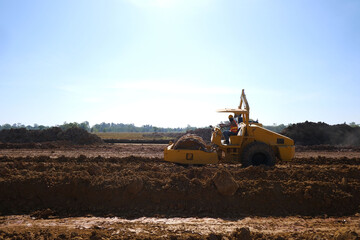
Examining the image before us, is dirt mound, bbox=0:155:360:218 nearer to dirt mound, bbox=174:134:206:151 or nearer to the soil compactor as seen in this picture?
the soil compactor

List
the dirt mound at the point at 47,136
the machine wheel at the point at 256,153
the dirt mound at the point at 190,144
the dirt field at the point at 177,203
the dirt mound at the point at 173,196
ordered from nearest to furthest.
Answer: the dirt field at the point at 177,203 → the dirt mound at the point at 173,196 → the machine wheel at the point at 256,153 → the dirt mound at the point at 190,144 → the dirt mound at the point at 47,136

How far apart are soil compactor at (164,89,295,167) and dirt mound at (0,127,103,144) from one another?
18019mm

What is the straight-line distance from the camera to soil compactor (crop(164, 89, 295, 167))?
905cm

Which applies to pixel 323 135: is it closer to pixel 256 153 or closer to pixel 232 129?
pixel 256 153

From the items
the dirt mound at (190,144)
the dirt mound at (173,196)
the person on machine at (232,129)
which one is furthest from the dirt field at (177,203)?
the person on machine at (232,129)

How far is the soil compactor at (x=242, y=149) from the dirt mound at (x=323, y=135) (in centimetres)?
1566

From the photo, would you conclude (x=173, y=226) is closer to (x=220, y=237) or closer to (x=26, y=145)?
(x=220, y=237)

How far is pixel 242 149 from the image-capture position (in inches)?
368

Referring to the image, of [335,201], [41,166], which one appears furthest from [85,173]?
[335,201]

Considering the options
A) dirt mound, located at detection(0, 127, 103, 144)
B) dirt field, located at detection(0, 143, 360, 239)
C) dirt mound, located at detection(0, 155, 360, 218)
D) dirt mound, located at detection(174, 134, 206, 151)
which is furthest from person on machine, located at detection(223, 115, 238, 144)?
dirt mound, located at detection(0, 127, 103, 144)

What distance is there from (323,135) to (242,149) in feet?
58.1

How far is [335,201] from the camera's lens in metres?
6.44

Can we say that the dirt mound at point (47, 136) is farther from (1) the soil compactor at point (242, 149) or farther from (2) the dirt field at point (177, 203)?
(2) the dirt field at point (177, 203)

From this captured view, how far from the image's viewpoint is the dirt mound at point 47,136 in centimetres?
2575
